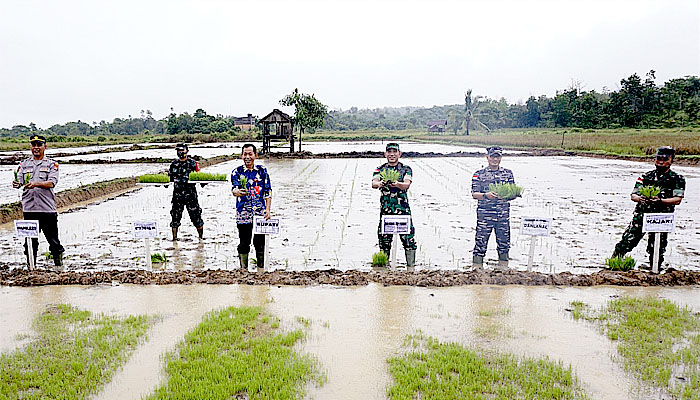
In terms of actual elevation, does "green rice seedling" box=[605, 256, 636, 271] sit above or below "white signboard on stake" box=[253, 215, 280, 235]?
below

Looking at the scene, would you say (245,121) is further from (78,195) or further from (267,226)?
(267,226)

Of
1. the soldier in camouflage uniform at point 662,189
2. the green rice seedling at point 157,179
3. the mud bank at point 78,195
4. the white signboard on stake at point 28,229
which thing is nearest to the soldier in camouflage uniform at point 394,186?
the soldier in camouflage uniform at point 662,189

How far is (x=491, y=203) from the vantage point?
6.13 meters

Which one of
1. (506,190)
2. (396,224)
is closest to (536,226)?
(506,190)

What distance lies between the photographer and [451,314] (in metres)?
4.56

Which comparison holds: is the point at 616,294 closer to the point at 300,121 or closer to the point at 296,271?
the point at 296,271

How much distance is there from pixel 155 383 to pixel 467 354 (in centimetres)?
218

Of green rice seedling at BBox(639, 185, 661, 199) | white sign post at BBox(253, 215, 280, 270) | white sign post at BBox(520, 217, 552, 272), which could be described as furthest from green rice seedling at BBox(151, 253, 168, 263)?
green rice seedling at BBox(639, 185, 661, 199)

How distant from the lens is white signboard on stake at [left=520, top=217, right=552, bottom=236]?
554cm

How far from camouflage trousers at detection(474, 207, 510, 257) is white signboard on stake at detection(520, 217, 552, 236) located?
531mm

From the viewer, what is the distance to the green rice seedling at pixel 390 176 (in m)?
5.77

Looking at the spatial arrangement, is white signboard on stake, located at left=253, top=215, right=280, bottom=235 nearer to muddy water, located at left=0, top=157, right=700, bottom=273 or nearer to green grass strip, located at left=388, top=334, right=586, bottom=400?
muddy water, located at left=0, top=157, right=700, bottom=273

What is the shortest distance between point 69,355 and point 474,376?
2.89m

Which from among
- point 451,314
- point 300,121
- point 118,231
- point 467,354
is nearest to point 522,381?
point 467,354
